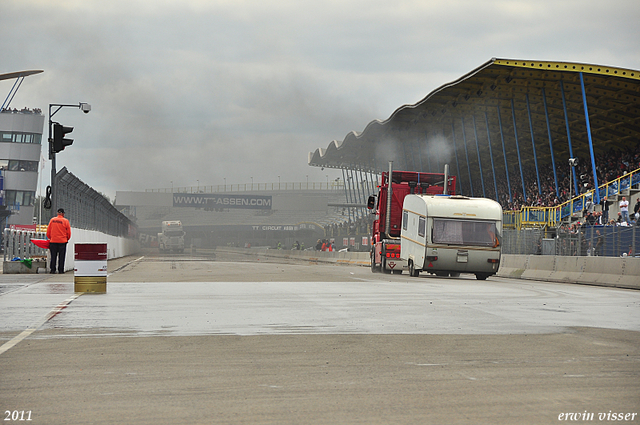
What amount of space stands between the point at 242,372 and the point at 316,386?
85 centimetres

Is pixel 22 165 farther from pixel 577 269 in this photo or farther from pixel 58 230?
pixel 577 269

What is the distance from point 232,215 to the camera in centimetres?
14612

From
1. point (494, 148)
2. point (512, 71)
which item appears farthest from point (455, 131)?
point (512, 71)

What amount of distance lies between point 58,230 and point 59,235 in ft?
0.57

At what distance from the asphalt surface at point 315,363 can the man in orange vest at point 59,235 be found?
9303mm

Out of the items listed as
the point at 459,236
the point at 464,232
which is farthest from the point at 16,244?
the point at 464,232

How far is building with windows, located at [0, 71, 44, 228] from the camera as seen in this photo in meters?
113

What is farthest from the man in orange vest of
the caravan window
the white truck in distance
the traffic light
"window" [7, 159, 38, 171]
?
"window" [7, 159, 38, 171]

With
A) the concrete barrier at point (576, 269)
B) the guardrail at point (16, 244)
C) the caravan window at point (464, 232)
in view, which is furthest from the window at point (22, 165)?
the caravan window at point (464, 232)

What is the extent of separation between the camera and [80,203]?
2992cm

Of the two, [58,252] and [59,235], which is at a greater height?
[59,235]

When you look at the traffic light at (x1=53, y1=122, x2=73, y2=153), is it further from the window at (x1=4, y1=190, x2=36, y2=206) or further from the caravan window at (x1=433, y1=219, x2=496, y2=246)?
the window at (x1=4, y1=190, x2=36, y2=206)

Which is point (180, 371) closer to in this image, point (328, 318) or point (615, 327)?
point (328, 318)

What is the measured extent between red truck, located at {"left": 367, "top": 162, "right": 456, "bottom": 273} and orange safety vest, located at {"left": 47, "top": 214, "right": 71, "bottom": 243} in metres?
12.2
